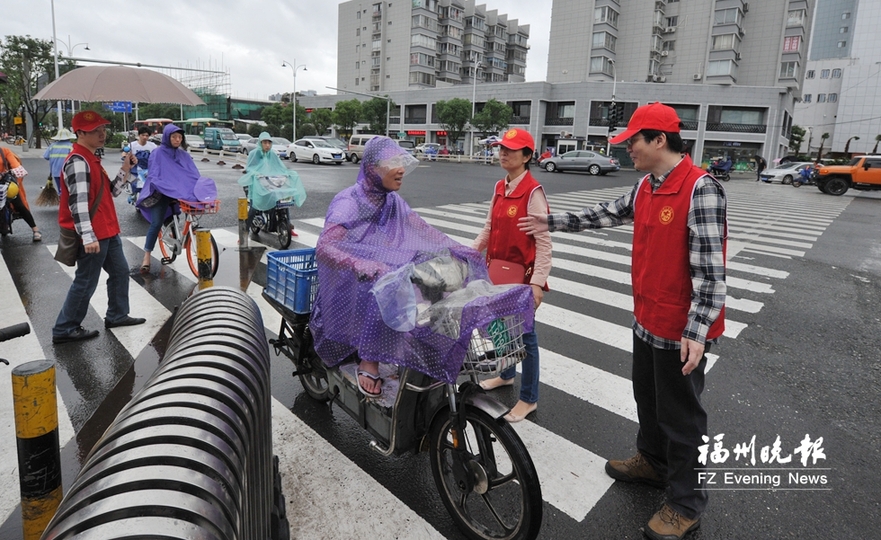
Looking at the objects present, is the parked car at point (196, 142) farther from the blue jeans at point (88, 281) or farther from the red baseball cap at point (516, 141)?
the red baseball cap at point (516, 141)

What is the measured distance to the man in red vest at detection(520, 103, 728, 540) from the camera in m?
2.50

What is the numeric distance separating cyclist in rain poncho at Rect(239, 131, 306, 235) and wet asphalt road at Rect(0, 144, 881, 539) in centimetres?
228

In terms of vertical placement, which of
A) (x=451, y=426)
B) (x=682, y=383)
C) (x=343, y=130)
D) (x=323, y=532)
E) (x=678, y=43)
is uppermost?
(x=678, y=43)

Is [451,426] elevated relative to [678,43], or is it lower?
lower

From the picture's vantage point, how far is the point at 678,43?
2554 inches

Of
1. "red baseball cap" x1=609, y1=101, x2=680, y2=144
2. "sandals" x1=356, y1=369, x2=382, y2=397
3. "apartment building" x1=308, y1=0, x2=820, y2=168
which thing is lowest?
"sandals" x1=356, y1=369, x2=382, y2=397

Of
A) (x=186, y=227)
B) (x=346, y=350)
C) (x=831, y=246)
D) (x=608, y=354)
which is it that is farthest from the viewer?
(x=831, y=246)

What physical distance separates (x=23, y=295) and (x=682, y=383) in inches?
269

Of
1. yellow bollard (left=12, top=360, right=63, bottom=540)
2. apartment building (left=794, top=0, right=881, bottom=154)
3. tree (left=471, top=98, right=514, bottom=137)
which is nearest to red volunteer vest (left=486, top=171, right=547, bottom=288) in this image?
yellow bollard (left=12, top=360, right=63, bottom=540)

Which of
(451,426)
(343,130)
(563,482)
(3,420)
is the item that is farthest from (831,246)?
(343,130)

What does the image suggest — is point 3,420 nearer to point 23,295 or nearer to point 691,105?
point 23,295

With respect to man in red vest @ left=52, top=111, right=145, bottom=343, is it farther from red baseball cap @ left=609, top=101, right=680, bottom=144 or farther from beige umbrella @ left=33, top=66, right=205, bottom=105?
red baseball cap @ left=609, top=101, right=680, bottom=144

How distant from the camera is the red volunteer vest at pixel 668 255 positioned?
2.58 meters

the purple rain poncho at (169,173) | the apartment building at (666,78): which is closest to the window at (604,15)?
the apartment building at (666,78)
